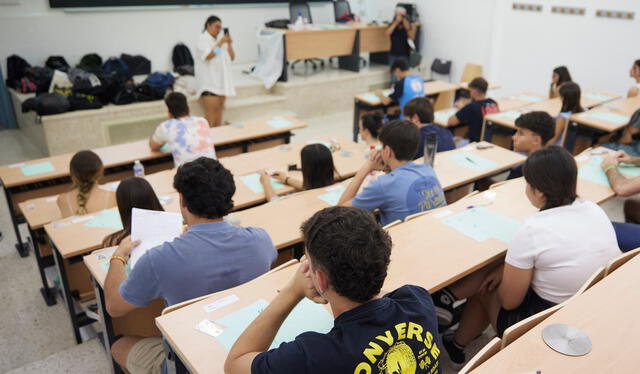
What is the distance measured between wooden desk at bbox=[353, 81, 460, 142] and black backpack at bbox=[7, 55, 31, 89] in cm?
470

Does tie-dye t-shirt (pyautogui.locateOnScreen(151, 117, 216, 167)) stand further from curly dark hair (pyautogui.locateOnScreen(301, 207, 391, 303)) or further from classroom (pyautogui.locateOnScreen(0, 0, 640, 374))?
curly dark hair (pyautogui.locateOnScreen(301, 207, 391, 303))

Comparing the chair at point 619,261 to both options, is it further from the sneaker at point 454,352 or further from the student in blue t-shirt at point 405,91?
the student in blue t-shirt at point 405,91

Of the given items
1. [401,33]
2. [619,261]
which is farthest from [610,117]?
[401,33]

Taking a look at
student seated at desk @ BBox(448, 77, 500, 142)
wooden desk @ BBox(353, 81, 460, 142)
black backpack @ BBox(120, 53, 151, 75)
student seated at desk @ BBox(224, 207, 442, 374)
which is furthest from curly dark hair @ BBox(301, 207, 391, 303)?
black backpack @ BBox(120, 53, 151, 75)

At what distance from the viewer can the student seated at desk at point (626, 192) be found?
2270mm

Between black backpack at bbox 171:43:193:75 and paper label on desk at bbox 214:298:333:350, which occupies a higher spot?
black backpack at bbox 171:43:193:75

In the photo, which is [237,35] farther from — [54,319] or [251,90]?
[54,319]

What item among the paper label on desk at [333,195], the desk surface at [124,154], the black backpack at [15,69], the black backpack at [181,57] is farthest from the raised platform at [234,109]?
the paper label on desk at [333,195]

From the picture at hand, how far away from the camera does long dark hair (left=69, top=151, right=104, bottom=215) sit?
284 cm

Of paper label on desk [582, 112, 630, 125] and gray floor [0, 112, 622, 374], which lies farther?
paper label on desk [582, 112, 630, 125]

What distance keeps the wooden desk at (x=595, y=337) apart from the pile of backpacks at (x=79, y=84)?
5.82 m

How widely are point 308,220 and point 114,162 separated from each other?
10.1ft

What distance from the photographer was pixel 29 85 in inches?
250

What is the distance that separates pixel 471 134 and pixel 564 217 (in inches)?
132
